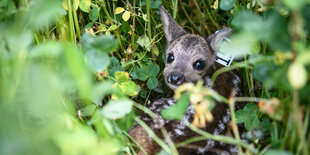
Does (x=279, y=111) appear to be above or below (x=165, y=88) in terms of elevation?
above

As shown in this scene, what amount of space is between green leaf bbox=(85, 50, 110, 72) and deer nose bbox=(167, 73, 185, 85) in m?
1.26

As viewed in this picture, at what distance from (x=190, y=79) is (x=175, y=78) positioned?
0.18 metres

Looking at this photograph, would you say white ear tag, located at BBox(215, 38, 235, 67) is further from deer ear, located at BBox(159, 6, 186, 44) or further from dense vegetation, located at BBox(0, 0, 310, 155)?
dense vegetation, located at BBox(0, 0, 310, 155)

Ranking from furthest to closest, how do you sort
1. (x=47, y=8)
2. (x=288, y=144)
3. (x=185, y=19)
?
(x=185, y=19), (x=288, y=144), (x=47, y=8)

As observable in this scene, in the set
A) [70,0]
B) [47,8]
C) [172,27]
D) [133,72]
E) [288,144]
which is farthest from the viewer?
[172,27]

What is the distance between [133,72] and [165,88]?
52cm

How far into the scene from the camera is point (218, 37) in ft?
9.74

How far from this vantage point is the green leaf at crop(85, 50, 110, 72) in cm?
152

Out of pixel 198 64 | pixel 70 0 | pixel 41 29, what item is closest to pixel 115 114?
Answer: pixel 41 29

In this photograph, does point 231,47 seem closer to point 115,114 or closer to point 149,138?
point 115,114

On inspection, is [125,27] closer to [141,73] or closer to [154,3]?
[154,3]

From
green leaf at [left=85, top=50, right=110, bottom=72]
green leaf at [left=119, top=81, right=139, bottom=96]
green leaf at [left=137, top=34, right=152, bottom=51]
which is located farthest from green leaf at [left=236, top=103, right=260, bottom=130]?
green leaf at [left=85, top=50, right=110, bottom=72]

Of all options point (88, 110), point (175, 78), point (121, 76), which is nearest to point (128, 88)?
point (121, 76)

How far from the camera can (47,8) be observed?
3.95 feet
